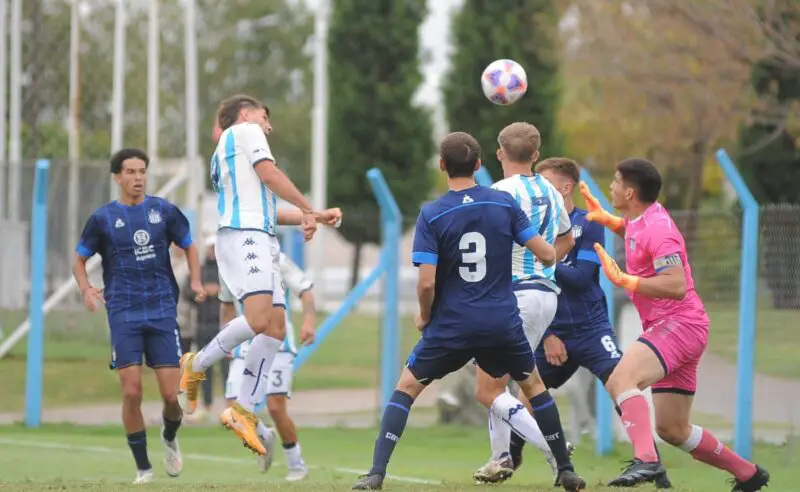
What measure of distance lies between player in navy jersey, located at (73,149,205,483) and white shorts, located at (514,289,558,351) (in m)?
2.56

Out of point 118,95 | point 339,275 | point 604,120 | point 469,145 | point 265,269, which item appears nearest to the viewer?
point 469,145

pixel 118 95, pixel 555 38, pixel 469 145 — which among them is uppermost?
pixel 555 38

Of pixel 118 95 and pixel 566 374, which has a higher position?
pixel 118 95

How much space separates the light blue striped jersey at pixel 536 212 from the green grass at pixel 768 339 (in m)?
4.11

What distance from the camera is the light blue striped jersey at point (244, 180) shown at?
9.15 m

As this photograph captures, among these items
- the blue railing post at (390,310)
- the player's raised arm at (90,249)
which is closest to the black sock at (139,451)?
the player's raised arm at (90,249)

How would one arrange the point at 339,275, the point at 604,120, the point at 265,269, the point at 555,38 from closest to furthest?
the point at 265,269 → the point at 555,38 → the point at 604,120 → the point at 339,275

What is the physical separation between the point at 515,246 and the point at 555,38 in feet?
76.8

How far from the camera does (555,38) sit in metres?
32.1

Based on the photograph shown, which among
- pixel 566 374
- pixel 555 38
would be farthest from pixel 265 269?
pixel 555 38

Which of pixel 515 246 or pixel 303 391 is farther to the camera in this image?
pixel 303 391

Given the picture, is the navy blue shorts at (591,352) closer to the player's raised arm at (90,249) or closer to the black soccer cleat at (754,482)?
the black soccer cleat at (754,482)

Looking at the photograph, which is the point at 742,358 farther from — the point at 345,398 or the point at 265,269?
the point at 345,398

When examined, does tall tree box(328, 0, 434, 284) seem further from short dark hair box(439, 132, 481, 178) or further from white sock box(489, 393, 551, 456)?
short dark hair box(439, 132, 481, 178)
